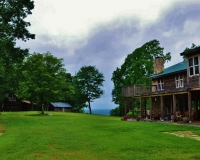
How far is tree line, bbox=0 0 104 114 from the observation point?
21.9m

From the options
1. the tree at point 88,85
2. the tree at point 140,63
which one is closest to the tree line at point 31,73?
the tree at point 88,85

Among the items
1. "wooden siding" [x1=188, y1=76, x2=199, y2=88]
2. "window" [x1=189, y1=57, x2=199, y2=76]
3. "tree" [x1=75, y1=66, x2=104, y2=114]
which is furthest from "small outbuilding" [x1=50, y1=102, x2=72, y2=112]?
"window" [x1=189, y1=57, x2=199, y2=76]

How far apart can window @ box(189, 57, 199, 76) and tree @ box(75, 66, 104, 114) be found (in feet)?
180

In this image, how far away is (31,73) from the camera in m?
46.0

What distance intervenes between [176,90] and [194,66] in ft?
10.7

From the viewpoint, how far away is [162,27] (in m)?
47.8

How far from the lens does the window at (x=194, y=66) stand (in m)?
21.7

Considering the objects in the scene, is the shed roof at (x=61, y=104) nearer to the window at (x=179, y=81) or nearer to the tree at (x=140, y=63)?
the tree at (x=140, y=63)

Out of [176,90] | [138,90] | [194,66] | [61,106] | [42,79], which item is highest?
[42,79]

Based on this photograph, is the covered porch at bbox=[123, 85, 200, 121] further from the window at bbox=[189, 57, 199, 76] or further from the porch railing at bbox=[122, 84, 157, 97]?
the window at bbox=[189, 57, 199, 76]

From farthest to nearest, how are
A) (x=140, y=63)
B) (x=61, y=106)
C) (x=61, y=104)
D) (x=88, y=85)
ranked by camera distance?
1. (x=61, y=104)
2. (x=61, y=106)
3. (x=88, y=85)
4. (x=140, y=63)

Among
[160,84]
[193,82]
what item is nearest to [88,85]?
[160,84]

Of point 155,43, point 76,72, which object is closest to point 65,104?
point 76,72

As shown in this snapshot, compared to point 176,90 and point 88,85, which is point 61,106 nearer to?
point 88,85
